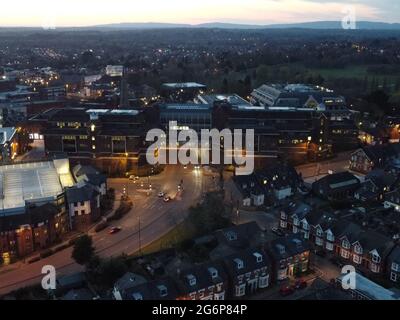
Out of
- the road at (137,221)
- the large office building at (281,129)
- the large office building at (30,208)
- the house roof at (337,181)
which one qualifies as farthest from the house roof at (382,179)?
the large office building at (30,208)

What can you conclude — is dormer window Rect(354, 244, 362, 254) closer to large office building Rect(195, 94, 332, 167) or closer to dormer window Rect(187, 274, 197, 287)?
dormer window Rect(187, 274, 197, 287)

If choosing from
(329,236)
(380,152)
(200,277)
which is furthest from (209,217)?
(380,152)

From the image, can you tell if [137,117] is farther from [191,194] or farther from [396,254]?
[396,254]

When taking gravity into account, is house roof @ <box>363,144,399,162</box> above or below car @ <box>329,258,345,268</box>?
above

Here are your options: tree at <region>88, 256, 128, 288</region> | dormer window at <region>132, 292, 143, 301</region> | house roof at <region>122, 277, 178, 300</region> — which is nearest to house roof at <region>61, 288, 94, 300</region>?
tree at <region>88, 256, 128, 288</region>

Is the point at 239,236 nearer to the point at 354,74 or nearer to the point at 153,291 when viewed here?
the point at 153,291

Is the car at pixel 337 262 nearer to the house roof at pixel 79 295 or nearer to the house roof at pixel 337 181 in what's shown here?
the house roof at pixel 337 181
